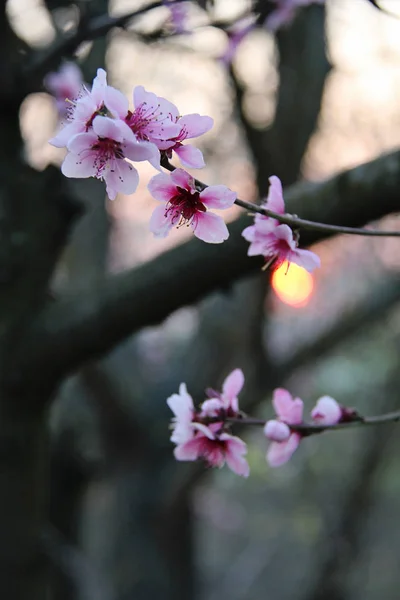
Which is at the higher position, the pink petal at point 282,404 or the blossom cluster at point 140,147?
the blossom cluster at point 140,147

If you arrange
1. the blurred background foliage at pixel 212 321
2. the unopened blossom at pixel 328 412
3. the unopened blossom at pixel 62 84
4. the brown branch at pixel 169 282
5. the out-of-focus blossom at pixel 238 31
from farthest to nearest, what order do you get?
the blurred background foliage at pixel 212 321
the unopened blossom at pixel 62 84
the out-of-focus blossom at pixel 238 31
the brown branch at pixel 169 282
the unopened blossom at pixel 328 412

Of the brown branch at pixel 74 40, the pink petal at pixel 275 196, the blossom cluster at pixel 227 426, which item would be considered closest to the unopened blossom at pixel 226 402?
the blossom cluster at pixel 227 426

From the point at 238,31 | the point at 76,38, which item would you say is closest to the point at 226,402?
the point at 76,38

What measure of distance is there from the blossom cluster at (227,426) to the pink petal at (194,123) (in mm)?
363

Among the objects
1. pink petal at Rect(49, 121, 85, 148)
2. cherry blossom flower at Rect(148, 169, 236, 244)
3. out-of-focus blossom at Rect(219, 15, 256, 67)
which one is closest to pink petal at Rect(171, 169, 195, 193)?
cherry blossom flower at Rect(148, 169, 236, 244)

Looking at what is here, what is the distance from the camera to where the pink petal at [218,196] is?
646 millimetres

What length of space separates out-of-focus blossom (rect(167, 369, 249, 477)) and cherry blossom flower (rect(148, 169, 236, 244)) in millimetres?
252

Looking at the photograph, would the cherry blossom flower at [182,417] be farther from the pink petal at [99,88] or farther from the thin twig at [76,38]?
the thin twig at [76,38]

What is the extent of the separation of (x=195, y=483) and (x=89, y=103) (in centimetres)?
286

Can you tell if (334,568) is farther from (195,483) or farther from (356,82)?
(356,82)

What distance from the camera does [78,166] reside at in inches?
25.6

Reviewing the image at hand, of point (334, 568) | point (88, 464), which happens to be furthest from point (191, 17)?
point (334, 568)

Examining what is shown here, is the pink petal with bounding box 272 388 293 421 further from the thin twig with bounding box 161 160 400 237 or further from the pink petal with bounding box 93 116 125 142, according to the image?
the pink petal with bounding box 93 116 125 142

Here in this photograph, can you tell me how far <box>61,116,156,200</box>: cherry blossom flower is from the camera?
1.94 feet
